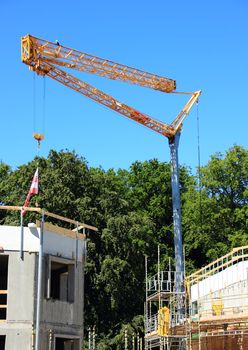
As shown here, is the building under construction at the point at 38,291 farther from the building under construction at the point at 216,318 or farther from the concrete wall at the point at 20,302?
the building under construction at the point at 216,318

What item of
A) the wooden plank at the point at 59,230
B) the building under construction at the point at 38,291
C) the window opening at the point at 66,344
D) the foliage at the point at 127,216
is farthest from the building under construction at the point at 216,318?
the foliage at the point at 127,216

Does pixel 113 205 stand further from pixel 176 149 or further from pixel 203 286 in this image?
pixel 203 286

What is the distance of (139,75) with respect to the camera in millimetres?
51938

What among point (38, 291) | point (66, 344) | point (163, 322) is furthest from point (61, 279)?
point (163, 322)

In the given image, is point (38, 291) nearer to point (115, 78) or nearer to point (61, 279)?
point (61, 279)

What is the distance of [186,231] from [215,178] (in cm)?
611

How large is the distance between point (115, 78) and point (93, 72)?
→ 2112 millimetres

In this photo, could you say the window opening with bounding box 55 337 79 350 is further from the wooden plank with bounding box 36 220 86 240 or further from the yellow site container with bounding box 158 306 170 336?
the yellow site container with bounding box 158 306 170 336

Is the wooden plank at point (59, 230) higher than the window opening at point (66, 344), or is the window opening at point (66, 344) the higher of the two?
the wooden plank at point (59, 230)

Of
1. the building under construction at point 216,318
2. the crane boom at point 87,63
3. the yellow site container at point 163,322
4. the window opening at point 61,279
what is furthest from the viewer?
the crane boom at point 87,63

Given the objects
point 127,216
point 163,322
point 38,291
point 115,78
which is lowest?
point 163,322

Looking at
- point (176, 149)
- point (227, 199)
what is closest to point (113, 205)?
point (176, 149)

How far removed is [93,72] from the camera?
49.7 metres

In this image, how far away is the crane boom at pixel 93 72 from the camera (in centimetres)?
4719
